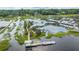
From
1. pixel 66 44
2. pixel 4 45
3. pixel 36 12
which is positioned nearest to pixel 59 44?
pixel 66 44

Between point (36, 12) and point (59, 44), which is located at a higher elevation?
point (36, 12)

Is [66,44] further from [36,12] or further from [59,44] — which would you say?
[36,12]

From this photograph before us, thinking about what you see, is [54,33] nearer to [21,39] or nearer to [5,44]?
[21,39]

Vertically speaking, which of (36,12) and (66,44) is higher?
(36,12)

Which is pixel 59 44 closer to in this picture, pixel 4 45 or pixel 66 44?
pixel 66 44

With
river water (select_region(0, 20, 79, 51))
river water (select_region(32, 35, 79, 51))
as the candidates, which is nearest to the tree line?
river water (select_region(0, 20, 79, 51))

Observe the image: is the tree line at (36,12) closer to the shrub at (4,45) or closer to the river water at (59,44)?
the river water at (59,44)

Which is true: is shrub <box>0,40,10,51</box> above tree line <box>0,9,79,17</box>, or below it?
below

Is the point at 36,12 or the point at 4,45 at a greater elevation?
the point at 36,12

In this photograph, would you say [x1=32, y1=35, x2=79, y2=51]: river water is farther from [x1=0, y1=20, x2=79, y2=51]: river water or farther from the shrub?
the shrub

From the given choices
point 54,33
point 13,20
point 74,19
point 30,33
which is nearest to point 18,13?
point 13,20

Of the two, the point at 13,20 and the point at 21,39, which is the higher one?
the point at 13,20
